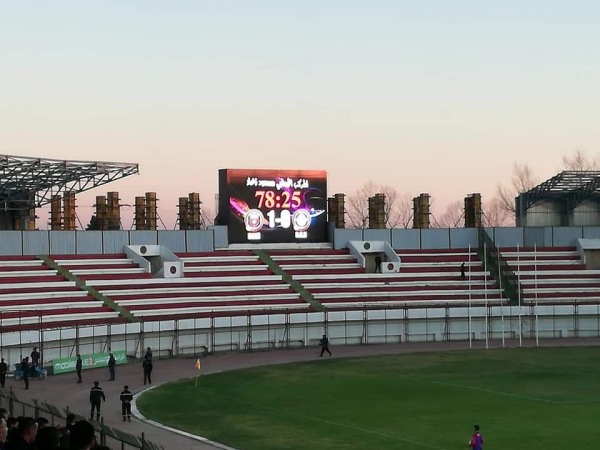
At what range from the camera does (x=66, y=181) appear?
83.6 meters

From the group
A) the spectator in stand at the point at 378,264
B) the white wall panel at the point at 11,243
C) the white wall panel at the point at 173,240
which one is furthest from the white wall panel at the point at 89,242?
the spectator in stand at the point at 378,264

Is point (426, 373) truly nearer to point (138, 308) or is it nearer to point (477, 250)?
point (138, 308)

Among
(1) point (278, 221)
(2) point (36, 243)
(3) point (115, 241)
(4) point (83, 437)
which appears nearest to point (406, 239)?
(1) point (278, 221)

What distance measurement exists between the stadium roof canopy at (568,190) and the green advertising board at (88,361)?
54.9m

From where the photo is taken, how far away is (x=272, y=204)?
89.2 m

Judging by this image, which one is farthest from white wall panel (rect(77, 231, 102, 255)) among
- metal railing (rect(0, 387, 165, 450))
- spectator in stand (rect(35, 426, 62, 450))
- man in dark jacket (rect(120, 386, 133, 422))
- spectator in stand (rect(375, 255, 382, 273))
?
spectator in stand (rect(35, 426, 62, 450))

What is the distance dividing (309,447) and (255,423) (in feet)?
18.4

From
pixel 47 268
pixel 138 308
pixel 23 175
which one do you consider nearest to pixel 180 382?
pixel 138 308

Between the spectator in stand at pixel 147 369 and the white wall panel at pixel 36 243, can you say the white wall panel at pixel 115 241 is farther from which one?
the spectator in stand at pixel 147 369

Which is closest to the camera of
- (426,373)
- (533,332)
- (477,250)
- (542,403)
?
(542,403)

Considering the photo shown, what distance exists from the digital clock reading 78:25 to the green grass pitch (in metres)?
24.8

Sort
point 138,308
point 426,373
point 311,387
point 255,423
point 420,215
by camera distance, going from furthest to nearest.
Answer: point 420,215, point 138,308, point 426,373, point 311,387, point 255,423

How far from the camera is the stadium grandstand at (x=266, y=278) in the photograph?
69.8 metres

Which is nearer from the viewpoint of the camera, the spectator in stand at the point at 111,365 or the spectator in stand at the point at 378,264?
the spectator in stand at the point at 111,365
